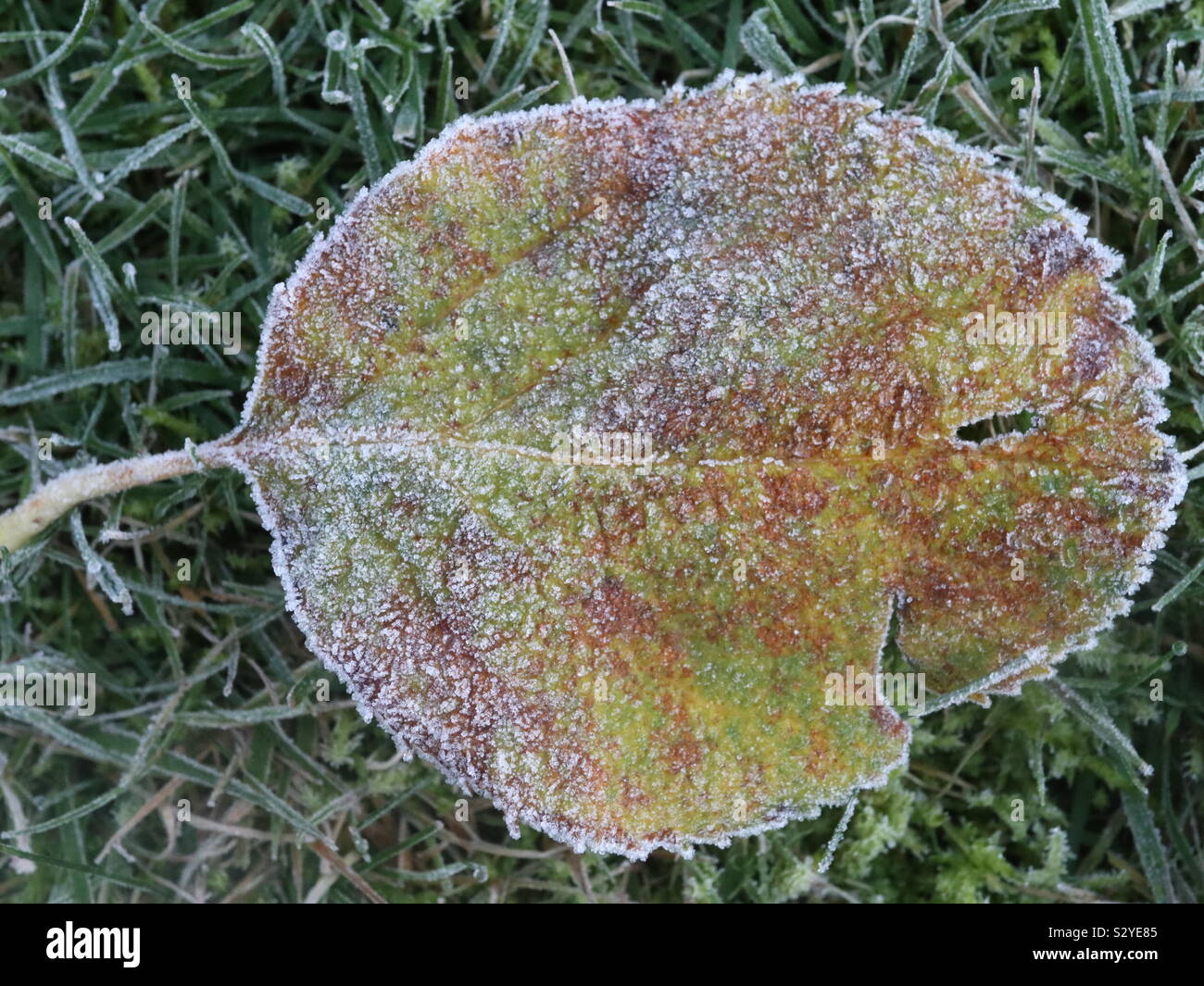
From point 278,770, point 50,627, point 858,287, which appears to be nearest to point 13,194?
point 50,627

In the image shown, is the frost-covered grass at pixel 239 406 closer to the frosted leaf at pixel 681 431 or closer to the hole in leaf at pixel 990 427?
the hole in leaf at pixel 990 427

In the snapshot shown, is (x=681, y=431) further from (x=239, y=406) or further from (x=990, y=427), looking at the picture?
(x=239, y=406)

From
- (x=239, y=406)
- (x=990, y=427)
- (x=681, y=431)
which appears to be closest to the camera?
(x=681, y=431)

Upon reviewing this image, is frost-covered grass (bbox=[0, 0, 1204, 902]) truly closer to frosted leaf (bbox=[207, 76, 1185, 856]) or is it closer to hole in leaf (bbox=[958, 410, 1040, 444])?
hole in leaf (bbox=[958, 410, 1040, 444])

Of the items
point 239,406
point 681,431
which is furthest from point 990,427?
point 239,406

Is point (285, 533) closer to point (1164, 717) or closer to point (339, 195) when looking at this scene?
point (339, 195)

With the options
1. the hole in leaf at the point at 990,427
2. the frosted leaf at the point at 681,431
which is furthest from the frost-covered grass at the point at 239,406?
the frosted leaf at the point at 681,431

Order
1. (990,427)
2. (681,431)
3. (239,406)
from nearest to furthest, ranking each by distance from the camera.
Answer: (681,431) → (990,427) → (239,406)
